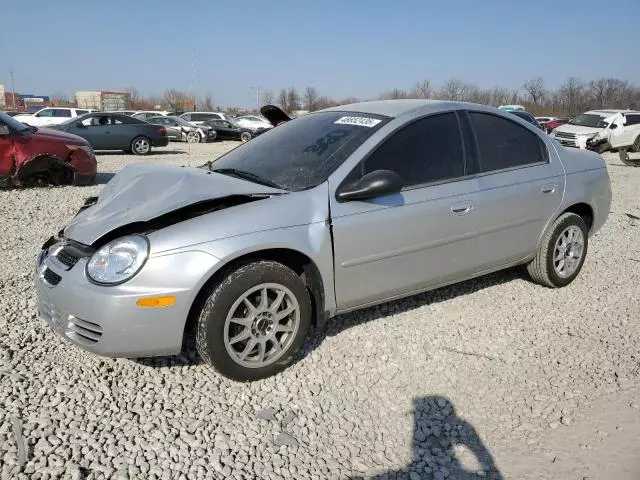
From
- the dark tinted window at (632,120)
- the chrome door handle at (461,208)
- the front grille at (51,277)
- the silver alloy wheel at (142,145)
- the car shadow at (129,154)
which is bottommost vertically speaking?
the front grille at (51,277)

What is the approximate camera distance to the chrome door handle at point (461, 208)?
141 inches

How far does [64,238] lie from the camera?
3.09 metres

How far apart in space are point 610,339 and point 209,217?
296 centimetres

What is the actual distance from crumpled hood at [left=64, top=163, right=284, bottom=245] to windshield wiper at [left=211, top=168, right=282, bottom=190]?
0.36 feet

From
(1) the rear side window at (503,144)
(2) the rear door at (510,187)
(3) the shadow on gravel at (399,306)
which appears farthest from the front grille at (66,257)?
(1) the rear side window at (503,144)

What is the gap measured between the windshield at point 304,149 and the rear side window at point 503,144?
2.83ft

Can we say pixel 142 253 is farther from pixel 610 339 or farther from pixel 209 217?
pixel 610 339

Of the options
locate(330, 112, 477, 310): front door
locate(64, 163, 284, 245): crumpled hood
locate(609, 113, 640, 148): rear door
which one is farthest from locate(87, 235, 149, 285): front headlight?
locate(609, 113, 640, 148): rear door

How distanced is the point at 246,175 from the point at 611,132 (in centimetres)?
1942

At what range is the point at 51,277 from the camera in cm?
288

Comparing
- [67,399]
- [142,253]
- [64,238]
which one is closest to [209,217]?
[142,253]

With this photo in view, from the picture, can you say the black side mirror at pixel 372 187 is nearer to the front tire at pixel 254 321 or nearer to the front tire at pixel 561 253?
the front tire at pixel 254 321

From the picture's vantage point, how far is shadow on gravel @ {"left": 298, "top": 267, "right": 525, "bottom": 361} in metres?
3.62

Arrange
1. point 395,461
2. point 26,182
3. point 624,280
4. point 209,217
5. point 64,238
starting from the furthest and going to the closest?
point 26,182
point 624,280
point 64,238
point 209,217
point 395,461
